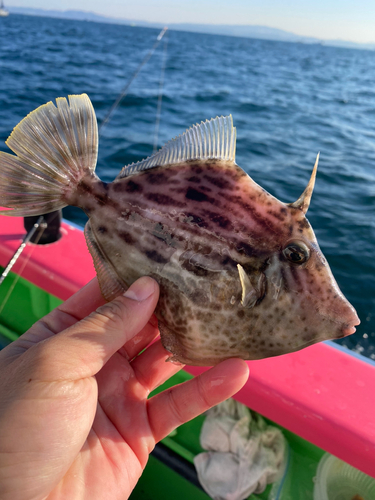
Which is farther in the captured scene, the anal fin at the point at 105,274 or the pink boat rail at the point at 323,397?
the pink boat rail at the point at 323,397

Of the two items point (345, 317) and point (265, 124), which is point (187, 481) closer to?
point (345, 317)

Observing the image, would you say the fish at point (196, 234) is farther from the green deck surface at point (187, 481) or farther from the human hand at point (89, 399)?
the green deck surface at point (187, 481)

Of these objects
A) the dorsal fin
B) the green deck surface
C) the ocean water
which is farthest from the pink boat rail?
the ocean water

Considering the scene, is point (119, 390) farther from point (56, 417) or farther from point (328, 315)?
point (328, 315)

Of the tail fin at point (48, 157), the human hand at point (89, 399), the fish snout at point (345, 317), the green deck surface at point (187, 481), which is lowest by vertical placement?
the green deck surface at point (187, 481)

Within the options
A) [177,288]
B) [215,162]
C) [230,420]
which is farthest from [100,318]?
[230,420]

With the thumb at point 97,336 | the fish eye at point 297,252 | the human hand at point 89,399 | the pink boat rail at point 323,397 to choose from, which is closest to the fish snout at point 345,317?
the fish eye at point 297,252

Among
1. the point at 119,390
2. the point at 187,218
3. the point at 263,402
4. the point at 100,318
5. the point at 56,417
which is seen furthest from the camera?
the point at 263,402
